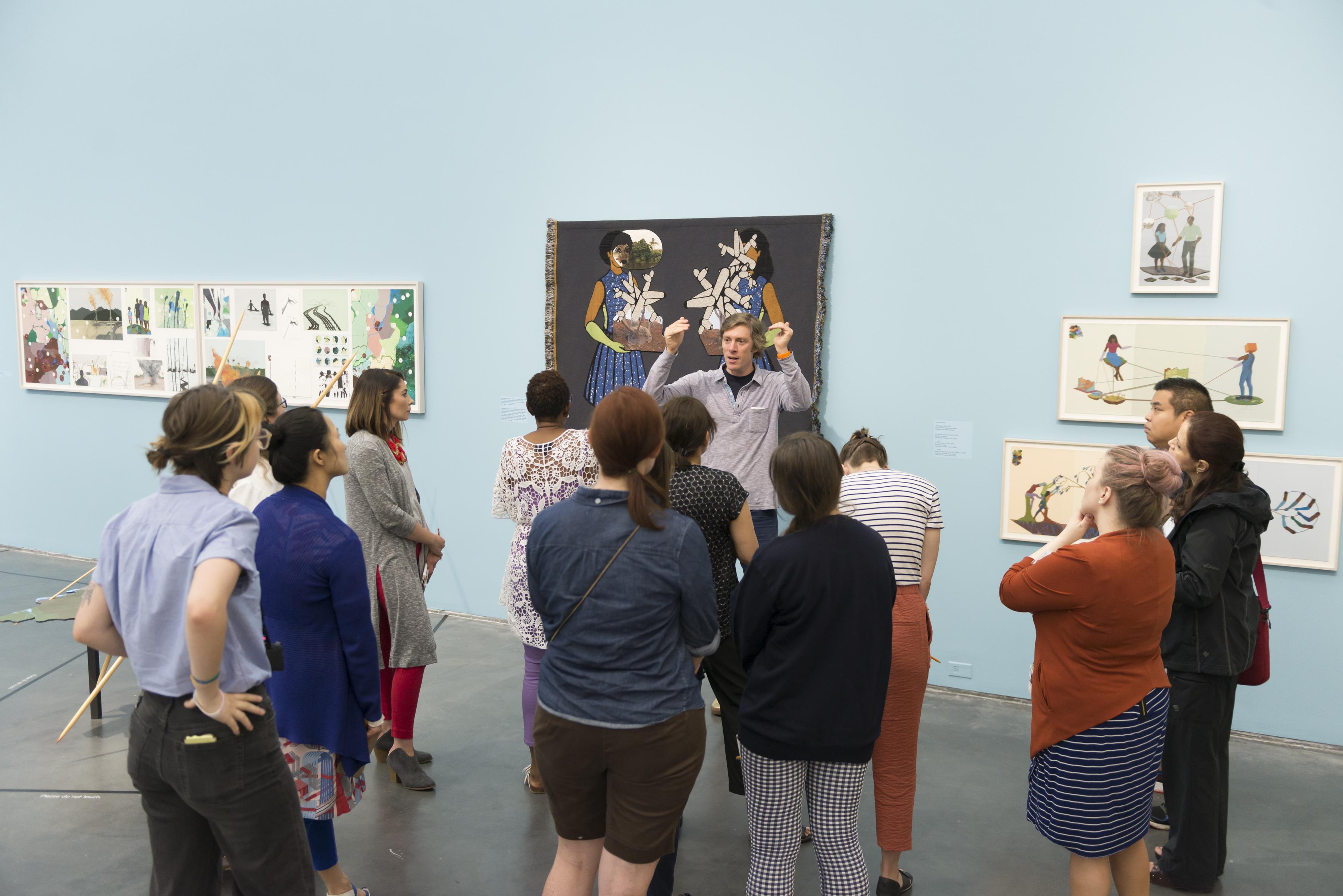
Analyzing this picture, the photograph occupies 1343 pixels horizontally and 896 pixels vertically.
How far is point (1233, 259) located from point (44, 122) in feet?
23.8

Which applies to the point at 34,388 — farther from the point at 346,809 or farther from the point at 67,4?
the point at 346,809

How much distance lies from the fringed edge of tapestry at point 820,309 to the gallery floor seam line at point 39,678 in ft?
12.0

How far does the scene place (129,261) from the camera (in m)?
6.38

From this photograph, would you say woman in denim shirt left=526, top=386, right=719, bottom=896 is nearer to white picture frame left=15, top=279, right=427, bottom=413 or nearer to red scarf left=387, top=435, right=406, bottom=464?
red scarf left=387, top=435, right=406, bottom=464

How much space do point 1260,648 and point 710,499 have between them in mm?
1839

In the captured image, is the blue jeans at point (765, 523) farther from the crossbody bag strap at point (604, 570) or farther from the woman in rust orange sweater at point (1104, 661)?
the crossbody bag strap at point (604, 570)

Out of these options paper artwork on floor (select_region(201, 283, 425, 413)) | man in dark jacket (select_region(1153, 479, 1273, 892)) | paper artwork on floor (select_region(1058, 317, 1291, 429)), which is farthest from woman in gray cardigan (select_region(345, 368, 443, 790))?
paper artwork on floor (select_region(1058, 317, 1291, 429))

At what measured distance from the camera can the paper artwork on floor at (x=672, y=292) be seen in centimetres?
460

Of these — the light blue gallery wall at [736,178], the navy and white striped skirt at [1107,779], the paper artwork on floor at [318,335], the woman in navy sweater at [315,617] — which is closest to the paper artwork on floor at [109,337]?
the light blue gallery wall at [736,178]

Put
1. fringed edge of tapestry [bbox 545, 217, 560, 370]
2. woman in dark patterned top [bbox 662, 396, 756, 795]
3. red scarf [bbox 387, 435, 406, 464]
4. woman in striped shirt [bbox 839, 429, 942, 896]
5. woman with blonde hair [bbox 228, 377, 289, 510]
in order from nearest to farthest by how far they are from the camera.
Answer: woman in dark patterned top [bbox 662, 396, 756, 795] < woman in striped shirt [bbox 839, 429, 942, 896] < woman with blonde hair [bbox 228, 377, 289, 510] < red scarf [bbox 387, 435, 406, 464] < fringed edge of tapestry [bbox 545, 217, 560, 370]

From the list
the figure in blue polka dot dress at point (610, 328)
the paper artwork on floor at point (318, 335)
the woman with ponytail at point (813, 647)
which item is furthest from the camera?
the paper artwork on floor at point (318, 335)

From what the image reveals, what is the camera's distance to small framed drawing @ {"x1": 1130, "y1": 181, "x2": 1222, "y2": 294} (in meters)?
3.84

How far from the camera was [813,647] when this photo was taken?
84.7 inches

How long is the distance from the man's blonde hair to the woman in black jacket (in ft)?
5.87
